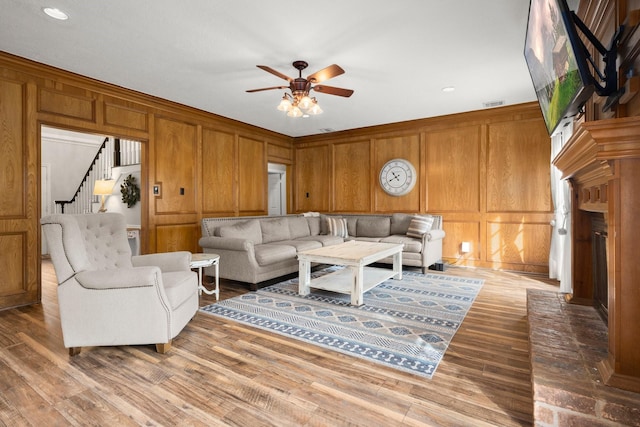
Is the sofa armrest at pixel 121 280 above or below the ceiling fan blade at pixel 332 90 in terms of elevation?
below

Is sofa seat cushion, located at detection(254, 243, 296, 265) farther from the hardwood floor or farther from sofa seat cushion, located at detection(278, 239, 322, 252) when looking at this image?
the hardwood floor

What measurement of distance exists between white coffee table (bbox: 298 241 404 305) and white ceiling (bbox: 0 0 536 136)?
79.5 inches

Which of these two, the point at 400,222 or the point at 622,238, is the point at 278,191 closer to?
the point at 400,222

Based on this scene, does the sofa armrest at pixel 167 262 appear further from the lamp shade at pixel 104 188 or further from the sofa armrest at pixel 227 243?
the lamp shade at pixel 104 188

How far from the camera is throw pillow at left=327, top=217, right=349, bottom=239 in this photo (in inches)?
223

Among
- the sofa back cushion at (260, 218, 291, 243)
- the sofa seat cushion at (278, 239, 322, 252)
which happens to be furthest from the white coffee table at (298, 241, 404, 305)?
the sofa back cushion at (260, 218, 291, 243)

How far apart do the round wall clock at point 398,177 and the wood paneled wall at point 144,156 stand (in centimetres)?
224

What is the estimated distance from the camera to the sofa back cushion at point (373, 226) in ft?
18.2

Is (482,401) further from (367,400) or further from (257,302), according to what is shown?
(257,302)

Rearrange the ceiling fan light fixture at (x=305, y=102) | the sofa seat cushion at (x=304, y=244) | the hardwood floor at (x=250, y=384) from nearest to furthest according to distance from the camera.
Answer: the hardwood floor at (x=250, y=384)
the ceiling fan light fixture at (x=305, y=102)
the sofa seat cushion at (x=304, y=244)

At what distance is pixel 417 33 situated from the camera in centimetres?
278


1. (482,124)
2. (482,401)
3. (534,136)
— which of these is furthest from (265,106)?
(482,401)

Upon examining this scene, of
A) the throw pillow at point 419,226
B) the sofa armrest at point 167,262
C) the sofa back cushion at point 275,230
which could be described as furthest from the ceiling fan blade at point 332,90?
the throw pillow at point 419,226

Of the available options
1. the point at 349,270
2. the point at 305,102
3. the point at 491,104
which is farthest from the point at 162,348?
the point at 491,104
